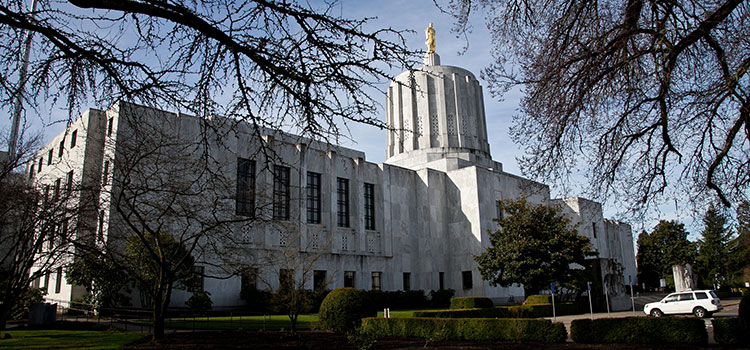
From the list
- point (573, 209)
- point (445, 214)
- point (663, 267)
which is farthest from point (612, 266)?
point (663, 267)

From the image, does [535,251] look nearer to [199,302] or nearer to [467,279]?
[467,279]

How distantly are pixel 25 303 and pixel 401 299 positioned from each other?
23886 mm

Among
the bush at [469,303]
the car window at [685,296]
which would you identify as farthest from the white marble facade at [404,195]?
the car window at [685,296]

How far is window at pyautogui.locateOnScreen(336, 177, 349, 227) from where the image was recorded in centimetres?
4038

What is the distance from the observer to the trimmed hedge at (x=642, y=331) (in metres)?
15.4

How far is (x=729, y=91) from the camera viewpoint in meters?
9.20

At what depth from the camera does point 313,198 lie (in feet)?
127

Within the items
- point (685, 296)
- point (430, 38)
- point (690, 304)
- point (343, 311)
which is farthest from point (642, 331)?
point (430, 38)

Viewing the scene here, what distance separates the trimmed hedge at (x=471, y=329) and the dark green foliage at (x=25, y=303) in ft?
51.7

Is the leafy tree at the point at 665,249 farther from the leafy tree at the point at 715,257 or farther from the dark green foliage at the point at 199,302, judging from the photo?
the dark green foliage at the point at 199,302

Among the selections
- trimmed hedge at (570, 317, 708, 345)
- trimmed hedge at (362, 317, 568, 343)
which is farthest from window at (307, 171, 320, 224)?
trimmed hedge at (570, 317, 708, 345)

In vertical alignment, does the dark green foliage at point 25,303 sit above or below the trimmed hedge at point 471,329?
above

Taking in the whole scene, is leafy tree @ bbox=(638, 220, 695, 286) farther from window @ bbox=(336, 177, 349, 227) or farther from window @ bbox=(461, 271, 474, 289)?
window @ bbox=(336, 177, 349, 227)

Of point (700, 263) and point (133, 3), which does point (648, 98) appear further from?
point (700, 263)
